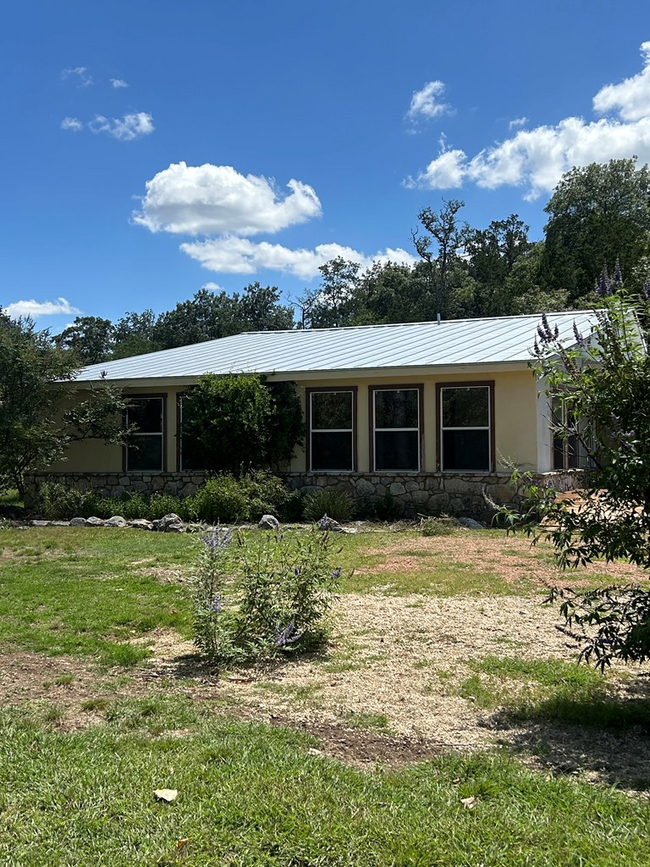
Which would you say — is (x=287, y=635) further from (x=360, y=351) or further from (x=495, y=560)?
(x=360, y=351)

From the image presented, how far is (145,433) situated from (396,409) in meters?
6.11

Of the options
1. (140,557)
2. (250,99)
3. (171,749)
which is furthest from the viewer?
(250,99)

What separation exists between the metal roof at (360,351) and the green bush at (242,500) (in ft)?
8.30

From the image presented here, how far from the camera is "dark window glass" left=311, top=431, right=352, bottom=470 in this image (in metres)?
15.6

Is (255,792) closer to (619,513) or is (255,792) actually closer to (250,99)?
(619,513)

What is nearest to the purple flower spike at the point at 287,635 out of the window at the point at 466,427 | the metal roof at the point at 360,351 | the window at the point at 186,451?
the metal roof at the point at 360,351

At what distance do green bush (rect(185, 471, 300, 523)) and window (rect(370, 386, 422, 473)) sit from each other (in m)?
2.05

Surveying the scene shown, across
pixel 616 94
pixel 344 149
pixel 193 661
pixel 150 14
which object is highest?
pixel 616 94

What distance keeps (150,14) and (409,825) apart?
14.5 m

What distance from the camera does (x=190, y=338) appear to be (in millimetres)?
54812

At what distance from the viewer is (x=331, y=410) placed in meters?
15.8

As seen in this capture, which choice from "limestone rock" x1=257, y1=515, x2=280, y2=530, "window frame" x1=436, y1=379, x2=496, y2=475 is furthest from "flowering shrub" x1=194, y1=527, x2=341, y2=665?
"window frame" x1=436, y1=379, x2=496, y2=475

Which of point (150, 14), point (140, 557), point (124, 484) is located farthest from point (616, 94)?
point (140, 557)

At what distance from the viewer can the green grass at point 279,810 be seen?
2.79m
